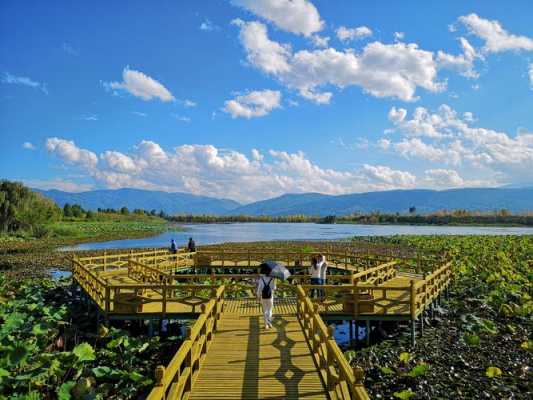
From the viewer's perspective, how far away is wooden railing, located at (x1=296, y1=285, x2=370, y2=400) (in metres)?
6.25

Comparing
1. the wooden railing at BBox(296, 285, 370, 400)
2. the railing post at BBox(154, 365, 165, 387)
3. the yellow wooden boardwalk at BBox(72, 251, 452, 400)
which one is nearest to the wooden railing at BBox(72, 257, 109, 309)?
the yellow wooden boardwalk at BBox(72, 251, 452, 400)

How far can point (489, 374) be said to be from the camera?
11.2 meters

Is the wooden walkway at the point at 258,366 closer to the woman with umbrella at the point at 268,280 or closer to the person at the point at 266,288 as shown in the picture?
the woman with umbrella at the point at 268,280

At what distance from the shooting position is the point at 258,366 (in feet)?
31.7

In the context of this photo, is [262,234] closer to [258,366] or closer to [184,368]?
[258,366]

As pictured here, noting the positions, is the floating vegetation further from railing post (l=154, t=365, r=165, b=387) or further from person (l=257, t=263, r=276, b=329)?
railing post (l=154, t=365, r=165, b=387)

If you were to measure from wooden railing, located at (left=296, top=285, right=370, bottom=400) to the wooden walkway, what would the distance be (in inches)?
9.4

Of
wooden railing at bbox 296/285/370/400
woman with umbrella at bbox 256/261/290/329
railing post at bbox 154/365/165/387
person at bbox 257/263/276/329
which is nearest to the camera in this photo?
railing post at bbox 154/365/165/387

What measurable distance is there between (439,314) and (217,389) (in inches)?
587

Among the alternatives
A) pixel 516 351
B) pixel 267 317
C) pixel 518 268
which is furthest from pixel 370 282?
pixel 518 268

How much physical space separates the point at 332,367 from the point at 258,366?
2350 mm

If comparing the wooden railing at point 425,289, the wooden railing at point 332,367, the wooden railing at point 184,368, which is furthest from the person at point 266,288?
the wooden railing at point 425,289

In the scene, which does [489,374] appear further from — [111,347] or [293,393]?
[111,347]

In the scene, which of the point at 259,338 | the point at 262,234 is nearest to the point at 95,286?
the point at 259,338
